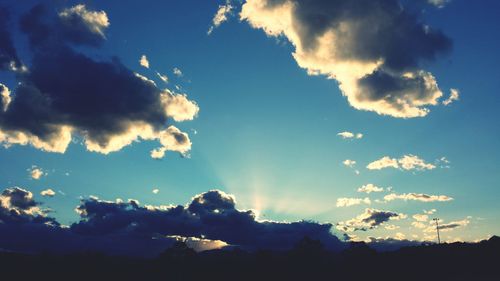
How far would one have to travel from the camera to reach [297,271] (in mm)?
165125

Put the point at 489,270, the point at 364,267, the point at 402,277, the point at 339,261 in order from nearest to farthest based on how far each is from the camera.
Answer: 1. the point at 489,270
2. the point at 402,277
3. the point at 364,267
4. the point at 339,261

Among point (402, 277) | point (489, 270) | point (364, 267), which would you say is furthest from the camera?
point (364, 267)

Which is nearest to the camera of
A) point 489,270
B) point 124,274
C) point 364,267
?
→ point 489,270

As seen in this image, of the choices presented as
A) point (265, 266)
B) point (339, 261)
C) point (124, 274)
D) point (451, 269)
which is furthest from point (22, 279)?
point (451, 269)

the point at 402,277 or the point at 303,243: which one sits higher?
the point at 303,243

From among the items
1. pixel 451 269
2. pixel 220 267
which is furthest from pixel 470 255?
pixel 220 267

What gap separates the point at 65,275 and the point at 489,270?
17610 centimetres

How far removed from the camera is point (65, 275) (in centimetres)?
18588

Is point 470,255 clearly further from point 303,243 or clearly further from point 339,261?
point 303,243

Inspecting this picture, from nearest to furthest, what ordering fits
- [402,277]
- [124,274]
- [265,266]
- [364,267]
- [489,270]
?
[489,270] < [402,277] < [364,267] < [265,266] < [124,274]

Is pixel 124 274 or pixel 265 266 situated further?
pixel 124 274

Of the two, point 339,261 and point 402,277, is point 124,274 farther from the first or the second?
point 402,277

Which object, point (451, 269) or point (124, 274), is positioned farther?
point (124, 274)

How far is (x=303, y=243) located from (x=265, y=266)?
835 inches
